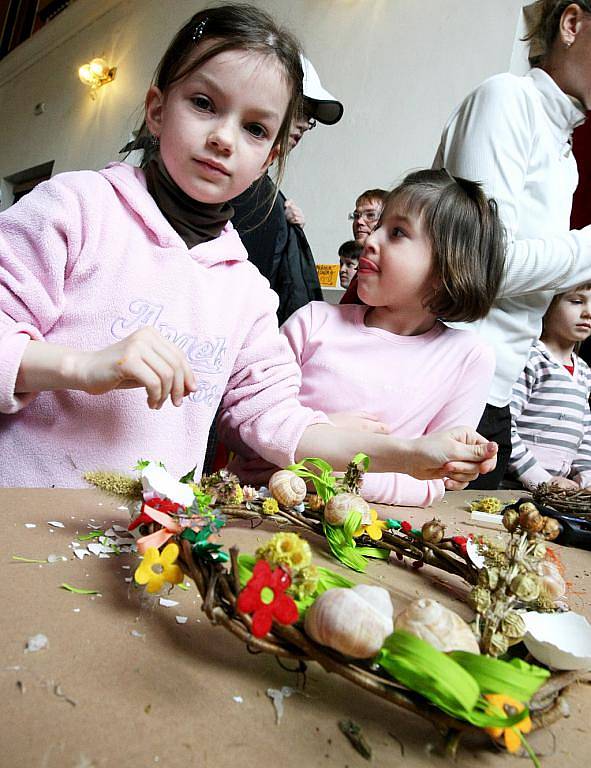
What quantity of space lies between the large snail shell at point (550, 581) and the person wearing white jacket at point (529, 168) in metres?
0.69

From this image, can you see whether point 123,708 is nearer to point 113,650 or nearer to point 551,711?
point 113,650

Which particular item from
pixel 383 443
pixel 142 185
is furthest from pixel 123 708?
pixel 142 185

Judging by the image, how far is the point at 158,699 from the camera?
281 mm

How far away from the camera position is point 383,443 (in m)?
0.73

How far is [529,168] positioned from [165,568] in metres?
1.06

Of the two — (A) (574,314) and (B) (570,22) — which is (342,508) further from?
(A) (574,314)

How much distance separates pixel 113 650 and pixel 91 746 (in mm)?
73

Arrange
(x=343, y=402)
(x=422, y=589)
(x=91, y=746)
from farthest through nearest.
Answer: (x=343, y=402) → (x=422, y=589) → (x=91, y=746)

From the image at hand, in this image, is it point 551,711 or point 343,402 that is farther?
point 343,402

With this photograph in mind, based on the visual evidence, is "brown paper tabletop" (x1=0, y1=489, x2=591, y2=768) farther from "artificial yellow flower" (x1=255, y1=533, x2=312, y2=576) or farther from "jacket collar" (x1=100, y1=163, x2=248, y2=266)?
"jacket collar" (x1=100, y1=163, x2=248, y2=266)

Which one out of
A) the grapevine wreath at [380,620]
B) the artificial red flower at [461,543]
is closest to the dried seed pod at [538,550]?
the grapevine wreath at [380,620]

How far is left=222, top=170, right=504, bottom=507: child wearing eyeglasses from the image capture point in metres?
0.99

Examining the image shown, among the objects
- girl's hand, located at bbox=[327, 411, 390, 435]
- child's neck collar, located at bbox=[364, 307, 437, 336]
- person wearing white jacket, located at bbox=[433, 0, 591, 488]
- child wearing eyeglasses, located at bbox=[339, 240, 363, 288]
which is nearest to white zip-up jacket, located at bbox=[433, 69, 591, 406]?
person wearing white jacket, located at bbox=[433, 0, 591, 488]

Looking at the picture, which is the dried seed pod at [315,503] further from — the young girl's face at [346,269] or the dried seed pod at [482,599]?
the young girl's face at [346,269]
